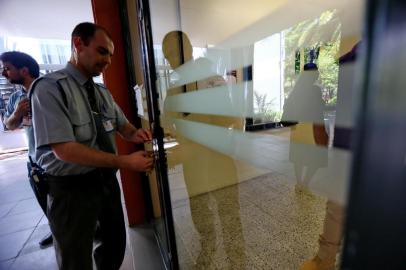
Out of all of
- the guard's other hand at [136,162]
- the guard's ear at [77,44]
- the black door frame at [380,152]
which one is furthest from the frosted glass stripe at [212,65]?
the black door frame at [380,152]

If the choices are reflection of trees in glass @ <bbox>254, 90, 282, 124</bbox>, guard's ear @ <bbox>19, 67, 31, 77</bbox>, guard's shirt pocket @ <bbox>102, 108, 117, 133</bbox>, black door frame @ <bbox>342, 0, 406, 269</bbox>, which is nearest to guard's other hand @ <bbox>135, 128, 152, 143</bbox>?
guard's shirt pocket @ <bbox>102, 108, 117, 133</bbox>

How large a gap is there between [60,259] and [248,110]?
1477mm

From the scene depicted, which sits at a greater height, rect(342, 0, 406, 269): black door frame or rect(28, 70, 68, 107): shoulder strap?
rect(28, 70, 68, 107): shoulder strap

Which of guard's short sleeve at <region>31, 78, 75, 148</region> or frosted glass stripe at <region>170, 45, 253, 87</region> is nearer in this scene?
guard's short sleeve at <region>31, 78, 75, 148</region>

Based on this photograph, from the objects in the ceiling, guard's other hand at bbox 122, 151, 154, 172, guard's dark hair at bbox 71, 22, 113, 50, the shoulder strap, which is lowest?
guard's other hand at bbox 122, 151, 154, 172

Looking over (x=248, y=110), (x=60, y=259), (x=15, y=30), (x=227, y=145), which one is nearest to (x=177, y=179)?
(x=227, y=145)

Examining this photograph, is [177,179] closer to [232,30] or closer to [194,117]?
[194,117]

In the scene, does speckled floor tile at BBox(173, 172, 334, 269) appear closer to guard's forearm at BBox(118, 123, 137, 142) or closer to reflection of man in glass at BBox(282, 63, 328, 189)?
reflection of man in glass at BBox(282, 63, 328, 189)

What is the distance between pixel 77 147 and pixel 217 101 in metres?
0.95

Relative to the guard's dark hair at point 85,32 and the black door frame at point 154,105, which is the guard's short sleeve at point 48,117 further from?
the black door frame at point 154,105

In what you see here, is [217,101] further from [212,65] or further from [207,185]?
[207,185]

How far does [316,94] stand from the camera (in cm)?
91

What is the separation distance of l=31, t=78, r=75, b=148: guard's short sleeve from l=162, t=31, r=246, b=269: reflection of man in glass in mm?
736

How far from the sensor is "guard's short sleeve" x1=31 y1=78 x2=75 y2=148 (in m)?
0.94
